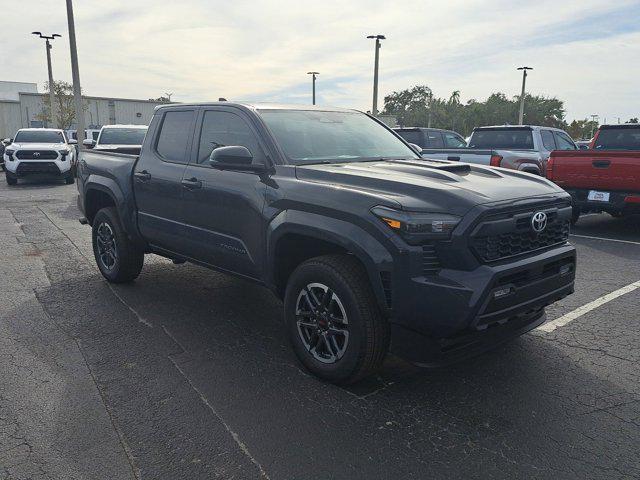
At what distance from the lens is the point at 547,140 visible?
11352 millimetres

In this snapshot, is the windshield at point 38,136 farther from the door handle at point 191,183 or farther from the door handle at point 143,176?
the door handle at point 191,183

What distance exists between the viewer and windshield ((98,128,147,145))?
45.1 feet

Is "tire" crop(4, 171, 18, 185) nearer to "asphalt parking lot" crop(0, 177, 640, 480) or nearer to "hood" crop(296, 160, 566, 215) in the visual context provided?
"asphalt parking lot" crop(0, 177, 640, 480)

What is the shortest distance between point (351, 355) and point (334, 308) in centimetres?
32

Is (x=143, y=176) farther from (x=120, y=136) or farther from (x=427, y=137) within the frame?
(x=427, y=137)

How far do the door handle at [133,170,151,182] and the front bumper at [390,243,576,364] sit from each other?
305cm

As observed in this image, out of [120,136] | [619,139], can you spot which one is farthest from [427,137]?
[120,136]

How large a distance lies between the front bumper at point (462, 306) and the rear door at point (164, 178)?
8.04ft

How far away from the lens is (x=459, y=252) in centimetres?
301

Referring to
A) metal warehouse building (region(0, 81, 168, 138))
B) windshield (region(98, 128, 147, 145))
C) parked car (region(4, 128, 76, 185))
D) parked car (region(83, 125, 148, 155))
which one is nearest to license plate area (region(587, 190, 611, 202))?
parked car (region(83, 125, 148, 155))

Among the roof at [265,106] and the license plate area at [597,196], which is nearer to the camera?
the roof at [265,106]

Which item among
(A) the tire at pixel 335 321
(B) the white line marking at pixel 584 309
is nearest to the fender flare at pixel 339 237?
(A) the tire at pixel 335 321

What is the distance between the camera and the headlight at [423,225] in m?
3.03

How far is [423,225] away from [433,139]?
38.9 feet
